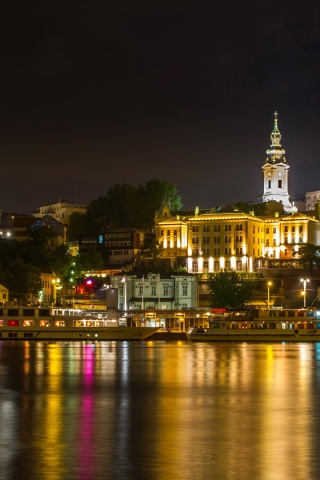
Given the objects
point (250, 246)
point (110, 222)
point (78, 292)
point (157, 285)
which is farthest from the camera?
point (110, 222)

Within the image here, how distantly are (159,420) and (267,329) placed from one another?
173 feet

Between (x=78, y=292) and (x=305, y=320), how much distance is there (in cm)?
4217

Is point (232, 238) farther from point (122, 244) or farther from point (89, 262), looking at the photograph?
point (89, 262)

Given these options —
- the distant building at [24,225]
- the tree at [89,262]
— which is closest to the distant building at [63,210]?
the distant building at [24,225]

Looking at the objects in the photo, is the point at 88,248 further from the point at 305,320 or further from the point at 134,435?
the point at 134,435

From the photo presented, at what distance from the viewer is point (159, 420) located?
25.5 meters

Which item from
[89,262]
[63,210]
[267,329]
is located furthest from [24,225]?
[267,329]

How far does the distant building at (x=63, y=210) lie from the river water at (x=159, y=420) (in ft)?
404

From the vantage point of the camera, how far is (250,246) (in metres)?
128

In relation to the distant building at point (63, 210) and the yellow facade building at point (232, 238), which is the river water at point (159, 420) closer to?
the yellow facade building at point (232, 238)

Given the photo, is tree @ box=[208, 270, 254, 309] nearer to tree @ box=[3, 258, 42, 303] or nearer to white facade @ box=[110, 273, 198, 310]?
white facade @ box=[110, 273, 198, 310]

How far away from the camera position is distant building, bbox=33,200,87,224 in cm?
16975

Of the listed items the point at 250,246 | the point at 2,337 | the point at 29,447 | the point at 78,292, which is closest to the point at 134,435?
the point at 29,447

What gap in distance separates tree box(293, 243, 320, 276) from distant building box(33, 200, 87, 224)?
180 feet
